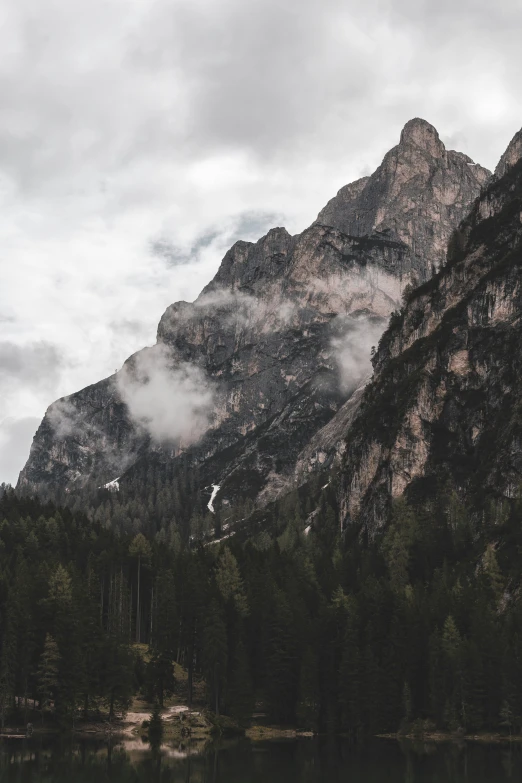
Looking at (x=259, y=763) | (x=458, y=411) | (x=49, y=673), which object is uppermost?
(x=458, y=411)

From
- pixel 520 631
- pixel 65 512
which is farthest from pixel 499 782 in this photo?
pixel 65 512

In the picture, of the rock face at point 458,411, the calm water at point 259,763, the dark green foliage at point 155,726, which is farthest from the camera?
the rock face at point 458,411

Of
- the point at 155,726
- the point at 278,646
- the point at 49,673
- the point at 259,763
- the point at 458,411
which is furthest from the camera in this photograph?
the point at 458,411

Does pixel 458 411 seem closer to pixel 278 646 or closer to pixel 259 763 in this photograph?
pixel 278 646

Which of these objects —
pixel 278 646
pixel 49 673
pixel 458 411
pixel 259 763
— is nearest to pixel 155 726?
pixel 49 673

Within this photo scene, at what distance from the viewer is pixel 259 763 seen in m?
71.5

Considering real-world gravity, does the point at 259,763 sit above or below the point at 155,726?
below

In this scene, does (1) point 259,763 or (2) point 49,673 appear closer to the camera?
(1) point 259,763

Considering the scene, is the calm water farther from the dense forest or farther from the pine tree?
the dense forest

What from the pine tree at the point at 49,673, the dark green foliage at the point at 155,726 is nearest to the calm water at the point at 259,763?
the pine tree at the point at 49,673

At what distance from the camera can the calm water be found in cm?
6288

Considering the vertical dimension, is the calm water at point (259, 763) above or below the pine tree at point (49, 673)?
below

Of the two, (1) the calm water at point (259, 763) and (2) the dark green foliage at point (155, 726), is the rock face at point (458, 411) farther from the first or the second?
(1) the calm water at point (259, 763)

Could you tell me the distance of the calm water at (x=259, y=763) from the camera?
6288 cm
